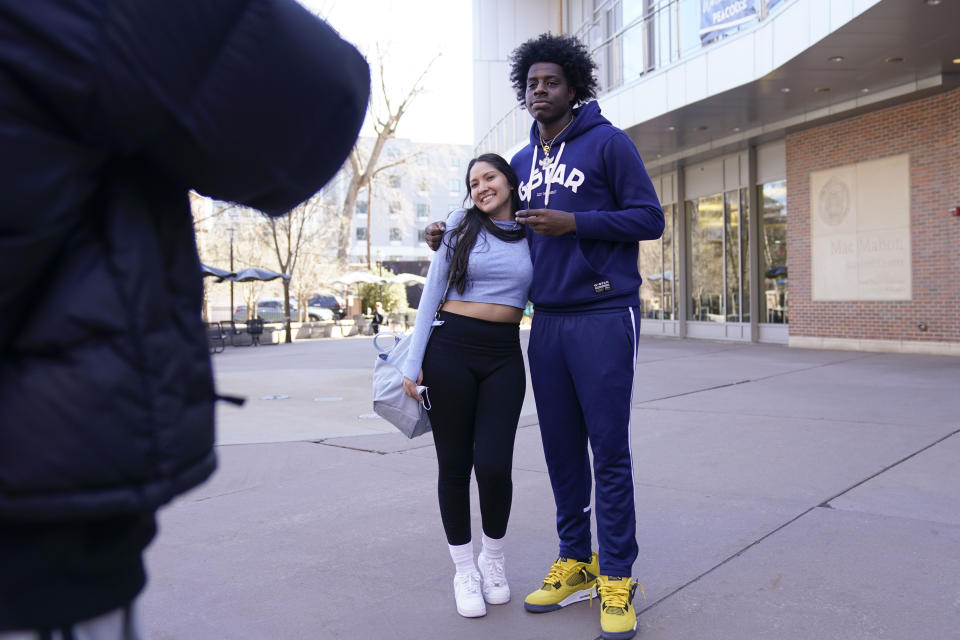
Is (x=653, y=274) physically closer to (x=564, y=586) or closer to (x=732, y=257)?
(x=732, y=257)

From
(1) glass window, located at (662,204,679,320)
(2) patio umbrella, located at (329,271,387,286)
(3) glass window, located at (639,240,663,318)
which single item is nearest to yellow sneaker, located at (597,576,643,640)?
(1) glass window, located at (662,204,679,320)

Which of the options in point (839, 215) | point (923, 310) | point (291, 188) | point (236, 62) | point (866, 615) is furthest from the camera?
point (839, 215)

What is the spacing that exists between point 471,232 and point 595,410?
31.9 inches

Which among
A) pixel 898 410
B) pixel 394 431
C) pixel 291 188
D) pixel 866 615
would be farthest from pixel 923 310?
pixel 291 188

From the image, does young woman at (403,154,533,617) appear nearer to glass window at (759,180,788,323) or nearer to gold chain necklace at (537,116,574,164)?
gold chain necklace at (537,116,574,164)

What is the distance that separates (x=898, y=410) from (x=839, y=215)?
350 inches

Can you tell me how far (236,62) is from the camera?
97 cm

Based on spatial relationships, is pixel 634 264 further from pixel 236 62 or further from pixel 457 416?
pixel 236 62

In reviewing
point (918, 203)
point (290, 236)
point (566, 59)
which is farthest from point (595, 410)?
point (290, 236)

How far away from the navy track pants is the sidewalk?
36 centimetres

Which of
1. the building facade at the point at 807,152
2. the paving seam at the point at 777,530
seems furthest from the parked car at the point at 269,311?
the paving seam at the point at 777,530

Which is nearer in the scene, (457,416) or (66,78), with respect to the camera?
(66,78)

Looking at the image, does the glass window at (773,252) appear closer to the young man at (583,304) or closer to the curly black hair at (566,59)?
the curly black hair at (566,59)

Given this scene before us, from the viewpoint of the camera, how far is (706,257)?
1962cm
